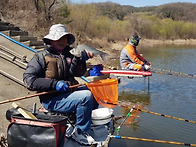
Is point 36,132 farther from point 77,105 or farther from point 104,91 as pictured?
point 104,91

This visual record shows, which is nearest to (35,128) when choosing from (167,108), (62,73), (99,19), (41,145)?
(41,145)

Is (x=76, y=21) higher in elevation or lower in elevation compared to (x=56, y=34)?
lower

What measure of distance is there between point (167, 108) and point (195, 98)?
160 cm

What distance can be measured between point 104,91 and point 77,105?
89 cm

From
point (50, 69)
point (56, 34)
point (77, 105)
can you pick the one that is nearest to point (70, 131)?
point (77, 105)

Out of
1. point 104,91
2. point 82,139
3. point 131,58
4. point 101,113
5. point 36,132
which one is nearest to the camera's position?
point 36,132

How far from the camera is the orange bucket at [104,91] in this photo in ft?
13.3

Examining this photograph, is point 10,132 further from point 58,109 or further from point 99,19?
point 99,19

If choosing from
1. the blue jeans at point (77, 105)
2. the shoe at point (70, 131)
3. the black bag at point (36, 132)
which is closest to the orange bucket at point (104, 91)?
the blue jeans at point (77, 105)

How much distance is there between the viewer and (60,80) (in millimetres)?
3564

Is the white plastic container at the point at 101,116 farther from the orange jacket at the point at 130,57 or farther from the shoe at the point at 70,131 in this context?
the orange jacket at the point at 130,57

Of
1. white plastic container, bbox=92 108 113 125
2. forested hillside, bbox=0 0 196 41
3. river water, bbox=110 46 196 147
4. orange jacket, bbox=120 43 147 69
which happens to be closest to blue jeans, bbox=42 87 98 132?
white plastic container, bbox=92 108 113 125

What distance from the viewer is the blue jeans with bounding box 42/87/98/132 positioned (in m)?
3.39

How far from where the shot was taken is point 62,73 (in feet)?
11.6
